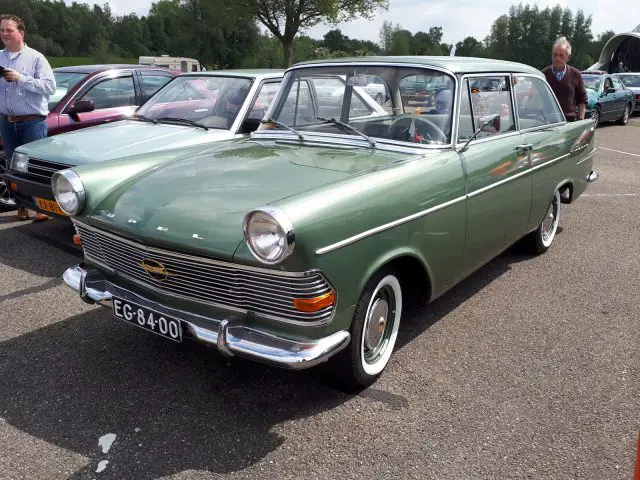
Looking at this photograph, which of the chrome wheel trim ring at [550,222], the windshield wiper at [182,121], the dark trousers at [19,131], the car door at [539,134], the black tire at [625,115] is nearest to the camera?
the car door at [539,134]

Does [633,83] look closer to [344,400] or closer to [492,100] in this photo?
[492,100]

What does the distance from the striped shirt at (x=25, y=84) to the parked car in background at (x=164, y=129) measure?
0.46 meters

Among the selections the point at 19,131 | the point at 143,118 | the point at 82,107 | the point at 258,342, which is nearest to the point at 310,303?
the point at 258,342

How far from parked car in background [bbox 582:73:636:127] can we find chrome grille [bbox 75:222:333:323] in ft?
50.0

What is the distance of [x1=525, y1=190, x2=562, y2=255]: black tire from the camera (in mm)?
5241

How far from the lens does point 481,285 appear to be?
472 centimetres

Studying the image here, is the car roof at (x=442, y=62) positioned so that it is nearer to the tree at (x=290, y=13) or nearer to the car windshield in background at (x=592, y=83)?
the car windshield in background at (x=592, y=83)

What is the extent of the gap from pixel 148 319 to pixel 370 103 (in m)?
2.07

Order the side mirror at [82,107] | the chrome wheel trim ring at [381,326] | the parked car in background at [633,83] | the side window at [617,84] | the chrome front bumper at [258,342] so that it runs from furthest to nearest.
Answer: the parked car in background at [633,83]
the side window at [617,84]
the side mirror at [82,107]
the chrome wheel trim ring at [381,326]
the chrome front bumper at [258,342]

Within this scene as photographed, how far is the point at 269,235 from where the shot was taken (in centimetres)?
250

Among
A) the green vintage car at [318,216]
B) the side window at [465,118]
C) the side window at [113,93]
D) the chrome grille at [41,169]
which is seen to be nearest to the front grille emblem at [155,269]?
the green vintage car at [318,216]

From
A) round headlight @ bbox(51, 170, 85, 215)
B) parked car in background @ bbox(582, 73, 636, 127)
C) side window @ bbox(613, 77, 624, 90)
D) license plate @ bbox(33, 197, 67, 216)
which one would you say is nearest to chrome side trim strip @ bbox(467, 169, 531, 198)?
round headlight @ bbox(51, 170, 85, 215)

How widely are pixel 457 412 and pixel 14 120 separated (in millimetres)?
5139

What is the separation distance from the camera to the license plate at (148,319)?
2804 mm
